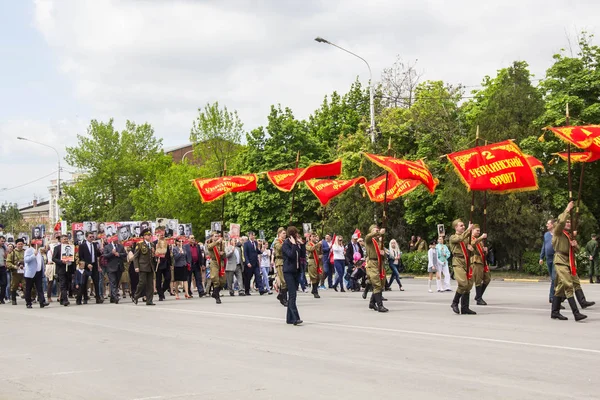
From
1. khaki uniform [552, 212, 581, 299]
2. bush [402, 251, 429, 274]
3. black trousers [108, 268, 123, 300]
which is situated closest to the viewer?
khaki uniform [552, 212, 581, 299]

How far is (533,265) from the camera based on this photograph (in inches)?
1233

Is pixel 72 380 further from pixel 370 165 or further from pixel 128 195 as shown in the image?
pixel 128 195

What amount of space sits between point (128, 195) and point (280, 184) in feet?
179

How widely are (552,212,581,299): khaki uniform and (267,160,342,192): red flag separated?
36.9 feet

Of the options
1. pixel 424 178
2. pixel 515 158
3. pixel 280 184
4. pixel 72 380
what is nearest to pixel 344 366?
pixel 72 380

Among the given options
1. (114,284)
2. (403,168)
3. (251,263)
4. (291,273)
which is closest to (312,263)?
(251,263)

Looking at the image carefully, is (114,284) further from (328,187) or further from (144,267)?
(328,187)

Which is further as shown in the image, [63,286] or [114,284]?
[114,284]

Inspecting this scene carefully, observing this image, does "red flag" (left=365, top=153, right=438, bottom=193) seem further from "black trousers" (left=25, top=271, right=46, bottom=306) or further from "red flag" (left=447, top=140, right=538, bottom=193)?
"black trousers" (left=25, top=271, right=46, bottom=306)

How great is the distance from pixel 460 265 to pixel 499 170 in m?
2.82

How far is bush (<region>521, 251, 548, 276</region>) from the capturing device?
3092cm

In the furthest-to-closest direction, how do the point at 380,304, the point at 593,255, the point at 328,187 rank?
the point at 593,255, the point at 328,187, the point at 380,304

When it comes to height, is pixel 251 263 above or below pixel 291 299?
above

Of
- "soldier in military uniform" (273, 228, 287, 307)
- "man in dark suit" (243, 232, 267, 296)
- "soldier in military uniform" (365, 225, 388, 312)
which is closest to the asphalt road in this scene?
"soldier in military uniform" (365, 225, 388, 312)
